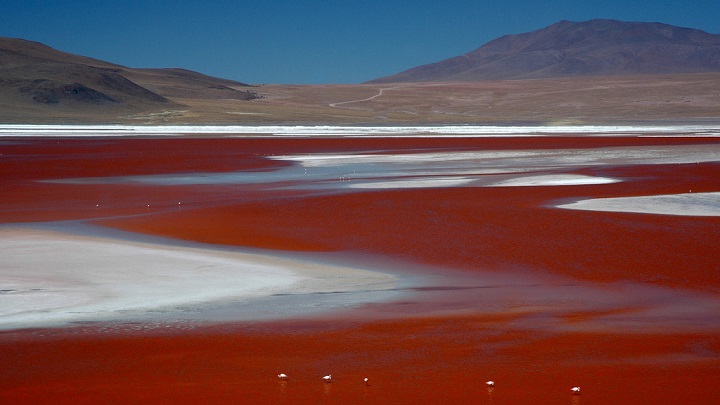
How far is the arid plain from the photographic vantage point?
280 inches

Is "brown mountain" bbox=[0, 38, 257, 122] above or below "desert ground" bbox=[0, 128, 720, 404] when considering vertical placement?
above

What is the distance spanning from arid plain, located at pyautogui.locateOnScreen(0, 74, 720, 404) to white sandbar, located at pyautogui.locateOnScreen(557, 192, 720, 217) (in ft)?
0.26

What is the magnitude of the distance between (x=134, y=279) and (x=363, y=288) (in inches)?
95.1

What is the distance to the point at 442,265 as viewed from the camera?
11602 mm

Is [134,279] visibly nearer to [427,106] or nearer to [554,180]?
[554,180]

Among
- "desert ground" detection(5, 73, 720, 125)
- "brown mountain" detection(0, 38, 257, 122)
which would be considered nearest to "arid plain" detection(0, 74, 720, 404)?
"desert ground" detection(5, 73, 720, 125)

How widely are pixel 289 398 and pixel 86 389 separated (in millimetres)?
1415

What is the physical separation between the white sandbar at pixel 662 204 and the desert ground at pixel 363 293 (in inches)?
2.6

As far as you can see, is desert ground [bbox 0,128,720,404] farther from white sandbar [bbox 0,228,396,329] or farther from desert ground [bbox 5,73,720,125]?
desert ground [bbox 5,73,720,125]

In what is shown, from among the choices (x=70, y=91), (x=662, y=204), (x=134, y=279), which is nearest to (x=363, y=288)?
(x=134, y=279)

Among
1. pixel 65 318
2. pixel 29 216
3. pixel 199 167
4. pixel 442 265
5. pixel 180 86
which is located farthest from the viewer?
pixel 180 86

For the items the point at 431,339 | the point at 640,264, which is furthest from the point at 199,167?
the point at 431,339

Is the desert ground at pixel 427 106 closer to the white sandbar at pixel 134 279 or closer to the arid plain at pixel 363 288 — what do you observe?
the arid plain at pixel 363 288

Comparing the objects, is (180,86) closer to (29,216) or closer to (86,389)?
(29,216)
